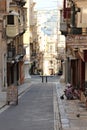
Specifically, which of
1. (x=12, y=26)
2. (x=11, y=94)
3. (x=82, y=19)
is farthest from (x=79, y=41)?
(x=12, y=26)

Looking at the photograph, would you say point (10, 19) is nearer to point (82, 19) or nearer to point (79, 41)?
point (82, 19)

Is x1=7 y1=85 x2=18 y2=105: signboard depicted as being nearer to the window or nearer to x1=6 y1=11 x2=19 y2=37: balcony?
x1=6 y1=11 x2=19 y2=37: balcony

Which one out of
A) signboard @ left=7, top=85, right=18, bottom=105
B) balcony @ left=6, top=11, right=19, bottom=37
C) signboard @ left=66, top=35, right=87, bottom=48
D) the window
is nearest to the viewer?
signboard @ left=66, top=35, right=87, bottom=48

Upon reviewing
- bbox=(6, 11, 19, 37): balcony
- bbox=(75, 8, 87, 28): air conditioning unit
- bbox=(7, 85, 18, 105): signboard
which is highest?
bbox=(75, 8, 87, 28): air conditioning unit

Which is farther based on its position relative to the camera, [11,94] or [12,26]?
[12,26]

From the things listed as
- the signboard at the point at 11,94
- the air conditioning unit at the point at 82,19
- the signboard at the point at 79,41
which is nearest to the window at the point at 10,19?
the air conditioning unit at the point at 82,19

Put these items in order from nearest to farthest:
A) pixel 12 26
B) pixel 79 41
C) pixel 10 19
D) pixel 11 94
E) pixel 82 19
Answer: pixel 79 41 < pixel 11 94 < pixel 82 19 < pixel 12 26 < pixel 10 19

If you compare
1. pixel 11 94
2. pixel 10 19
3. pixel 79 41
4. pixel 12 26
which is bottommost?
pixel 11 94

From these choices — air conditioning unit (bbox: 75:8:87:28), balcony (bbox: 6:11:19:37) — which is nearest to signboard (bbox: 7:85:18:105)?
air conditioning unit (bbox: 75:8:87:28)

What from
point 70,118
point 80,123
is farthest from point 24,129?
point 70,118

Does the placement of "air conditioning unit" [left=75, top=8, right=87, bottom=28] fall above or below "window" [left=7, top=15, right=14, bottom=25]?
above

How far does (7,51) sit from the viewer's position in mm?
56031

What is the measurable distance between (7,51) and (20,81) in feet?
45.5

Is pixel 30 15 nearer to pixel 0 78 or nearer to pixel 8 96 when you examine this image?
pixel 0 78
